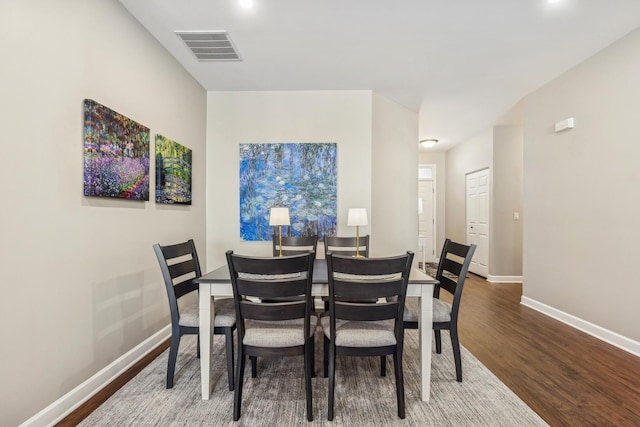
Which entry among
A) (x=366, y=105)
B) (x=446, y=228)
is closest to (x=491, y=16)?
(x=366, y=105)

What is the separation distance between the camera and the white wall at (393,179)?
4008 millimetres

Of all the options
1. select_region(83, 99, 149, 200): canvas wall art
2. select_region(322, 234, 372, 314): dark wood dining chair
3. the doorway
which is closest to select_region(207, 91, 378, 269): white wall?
select_region(322, 234, 372, 314): dark wood dining chair

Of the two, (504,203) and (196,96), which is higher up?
(196,96)

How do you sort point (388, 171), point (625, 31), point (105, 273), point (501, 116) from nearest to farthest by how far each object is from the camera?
point (105, 273)
point (625, 31)
point (388, 171)
point (501, 116)

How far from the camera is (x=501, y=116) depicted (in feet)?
15.5

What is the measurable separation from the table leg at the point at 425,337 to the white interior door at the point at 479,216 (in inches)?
163

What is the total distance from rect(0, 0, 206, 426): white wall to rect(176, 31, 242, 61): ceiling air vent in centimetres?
34

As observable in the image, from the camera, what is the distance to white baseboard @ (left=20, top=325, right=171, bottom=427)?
5.41 ft

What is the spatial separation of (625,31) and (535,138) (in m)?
1.35

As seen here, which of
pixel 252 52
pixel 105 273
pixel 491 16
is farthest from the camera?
pixel 252 52

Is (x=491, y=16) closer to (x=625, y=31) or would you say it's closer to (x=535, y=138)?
(x=625, y=31)

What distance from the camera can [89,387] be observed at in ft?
6.42

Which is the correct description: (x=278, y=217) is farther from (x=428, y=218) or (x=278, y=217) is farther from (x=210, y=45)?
(x=428, y=218)

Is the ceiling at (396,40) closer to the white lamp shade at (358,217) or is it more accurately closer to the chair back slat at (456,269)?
the white lamp shade at (358,217)
